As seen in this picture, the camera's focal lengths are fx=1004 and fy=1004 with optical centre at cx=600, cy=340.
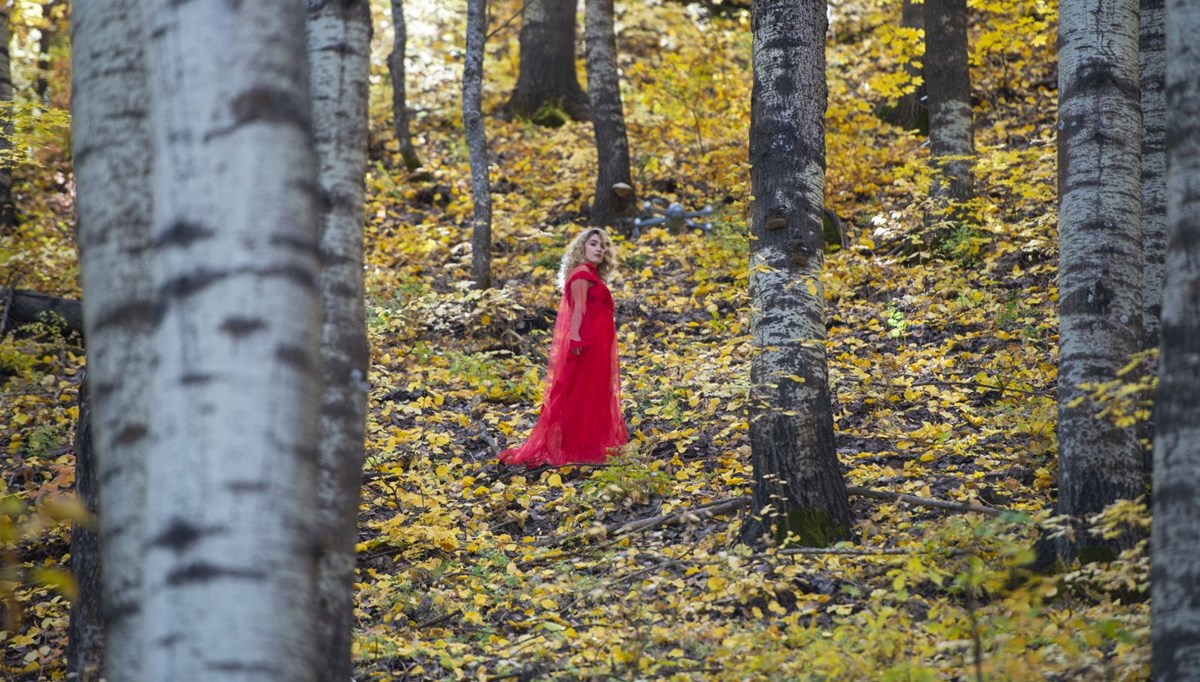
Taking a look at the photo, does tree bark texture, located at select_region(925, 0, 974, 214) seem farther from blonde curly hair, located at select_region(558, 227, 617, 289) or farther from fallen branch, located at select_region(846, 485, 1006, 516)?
fallen branch, located at select_region(846, 485, 1006, 516)

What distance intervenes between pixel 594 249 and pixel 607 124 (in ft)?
16.7

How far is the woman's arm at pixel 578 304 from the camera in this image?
7.77 m

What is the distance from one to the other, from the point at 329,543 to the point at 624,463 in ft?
12.7

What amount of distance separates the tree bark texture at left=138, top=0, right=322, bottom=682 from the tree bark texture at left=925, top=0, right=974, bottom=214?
919 centimetres

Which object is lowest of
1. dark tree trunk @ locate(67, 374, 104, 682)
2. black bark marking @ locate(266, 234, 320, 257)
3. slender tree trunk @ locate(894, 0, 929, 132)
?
dark tree trunk @ locate(67, 374, 104, 682)

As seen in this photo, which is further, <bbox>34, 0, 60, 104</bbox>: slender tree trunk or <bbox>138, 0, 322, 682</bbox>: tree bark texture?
<bbox>34, 0, 60, 104</bbox>: slender tree trunk

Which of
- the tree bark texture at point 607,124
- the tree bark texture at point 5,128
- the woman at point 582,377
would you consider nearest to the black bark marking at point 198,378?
the woman at point 582,377

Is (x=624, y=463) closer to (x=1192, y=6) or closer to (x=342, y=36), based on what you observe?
(x=342, y=36)

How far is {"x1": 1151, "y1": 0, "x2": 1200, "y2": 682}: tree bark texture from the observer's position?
271cm

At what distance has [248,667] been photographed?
203 centimetres

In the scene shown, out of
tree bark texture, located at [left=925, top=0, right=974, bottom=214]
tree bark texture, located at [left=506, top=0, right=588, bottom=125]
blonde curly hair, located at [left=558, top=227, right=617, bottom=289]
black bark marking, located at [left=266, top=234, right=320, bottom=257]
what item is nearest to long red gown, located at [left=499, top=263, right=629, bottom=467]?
blonde curly hair, located at [left=558, top=227, right=617, bottom=289]

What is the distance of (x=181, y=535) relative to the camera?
6.73 ft

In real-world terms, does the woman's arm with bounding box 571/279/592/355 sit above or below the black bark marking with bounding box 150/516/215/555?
above

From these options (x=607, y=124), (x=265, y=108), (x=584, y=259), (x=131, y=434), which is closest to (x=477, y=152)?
(x=607, y=124)
